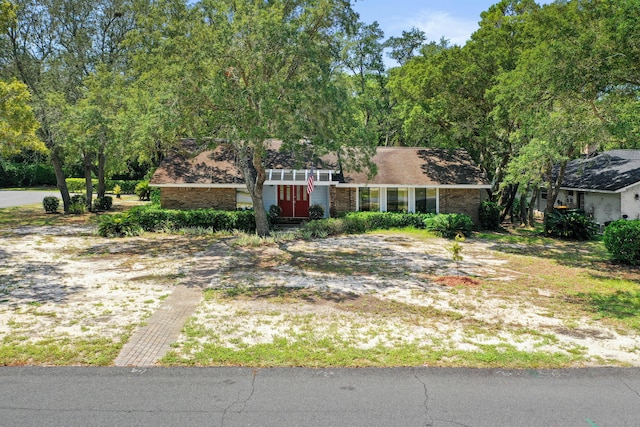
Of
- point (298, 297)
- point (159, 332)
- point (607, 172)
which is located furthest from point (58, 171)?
point (607, 172)

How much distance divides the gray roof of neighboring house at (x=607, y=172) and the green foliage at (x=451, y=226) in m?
6.66

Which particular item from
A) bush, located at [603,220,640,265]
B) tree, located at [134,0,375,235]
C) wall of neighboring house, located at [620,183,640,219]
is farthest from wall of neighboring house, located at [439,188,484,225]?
tree, located at [134,0,375,235]

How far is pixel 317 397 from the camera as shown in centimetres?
675

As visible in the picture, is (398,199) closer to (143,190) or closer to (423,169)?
(423,169)

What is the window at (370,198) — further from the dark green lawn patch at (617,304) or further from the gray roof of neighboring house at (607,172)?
the dark green lawn patch at (617,304)

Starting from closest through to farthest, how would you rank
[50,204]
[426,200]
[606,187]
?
1. [606,187]
2. [426,200]
3. [50,204]

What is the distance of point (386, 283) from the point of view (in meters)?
13.7

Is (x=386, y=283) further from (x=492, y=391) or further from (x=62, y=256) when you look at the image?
(x=62, y=256)

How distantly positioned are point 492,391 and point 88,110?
78.2ft

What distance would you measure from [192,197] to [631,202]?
935 inches

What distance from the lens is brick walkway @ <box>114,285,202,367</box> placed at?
8070mm

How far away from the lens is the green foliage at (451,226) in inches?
907

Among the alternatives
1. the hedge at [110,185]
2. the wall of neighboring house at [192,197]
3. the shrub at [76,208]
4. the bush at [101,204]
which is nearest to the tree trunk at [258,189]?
the wall of neighboring house at [192,197]

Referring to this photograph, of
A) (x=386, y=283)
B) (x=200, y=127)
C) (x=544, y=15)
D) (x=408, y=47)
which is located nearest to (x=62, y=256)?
(x=200, y=127)
